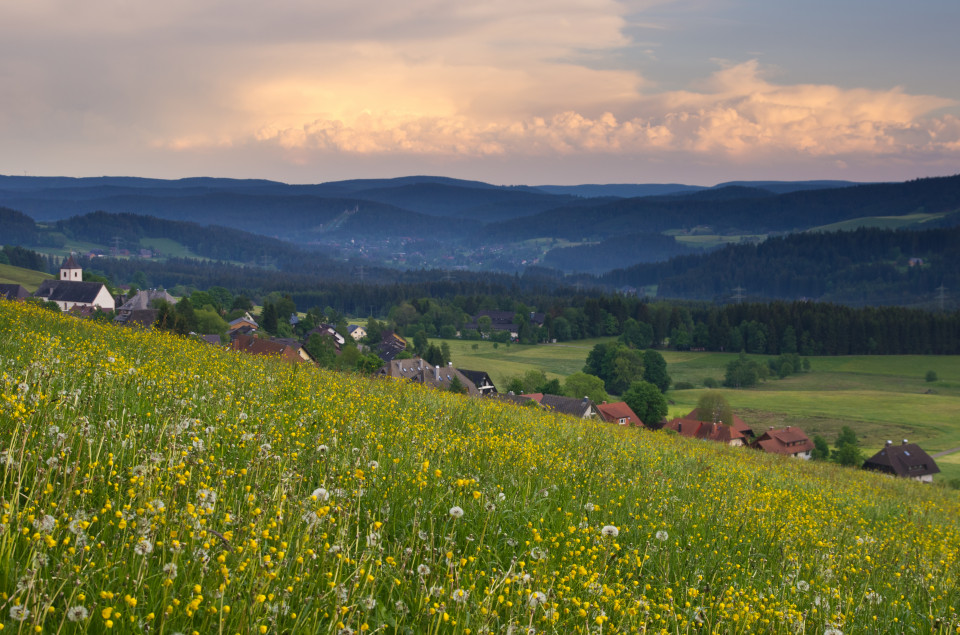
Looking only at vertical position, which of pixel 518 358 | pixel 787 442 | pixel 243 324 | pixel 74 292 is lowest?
pixel 518 358

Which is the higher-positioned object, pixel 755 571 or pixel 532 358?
pixel 755 571

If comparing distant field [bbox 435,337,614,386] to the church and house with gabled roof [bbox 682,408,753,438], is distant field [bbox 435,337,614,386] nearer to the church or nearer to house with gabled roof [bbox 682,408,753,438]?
house with gabled roof [bbox 682,408,753,438]

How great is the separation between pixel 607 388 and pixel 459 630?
10906 cm

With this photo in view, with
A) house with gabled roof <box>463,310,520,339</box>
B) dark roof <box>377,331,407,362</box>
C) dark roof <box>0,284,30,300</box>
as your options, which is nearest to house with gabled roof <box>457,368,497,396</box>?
dark roof <box>377,331,407,362</box>

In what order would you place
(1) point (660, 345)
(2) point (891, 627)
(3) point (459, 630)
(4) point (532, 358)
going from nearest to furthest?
(3) point (459, 630)
(2) point (891, 627)
(4) point (532, 358)
(1) point (660, 345)

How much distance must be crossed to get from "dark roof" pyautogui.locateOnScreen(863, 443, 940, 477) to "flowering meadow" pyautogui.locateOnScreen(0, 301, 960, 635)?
2159 inches

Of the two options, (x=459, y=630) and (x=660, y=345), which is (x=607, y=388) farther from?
(x=459, y=630)

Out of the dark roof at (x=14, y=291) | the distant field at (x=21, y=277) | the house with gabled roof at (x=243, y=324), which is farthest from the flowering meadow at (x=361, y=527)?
the distant field at (x=21, y=277)

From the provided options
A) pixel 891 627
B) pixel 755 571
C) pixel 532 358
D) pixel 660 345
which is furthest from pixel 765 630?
pixel 660 345

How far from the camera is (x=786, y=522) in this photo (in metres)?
8.47

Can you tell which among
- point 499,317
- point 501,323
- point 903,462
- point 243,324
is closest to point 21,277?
point 243,324

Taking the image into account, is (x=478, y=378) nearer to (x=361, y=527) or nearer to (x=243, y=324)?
(x=243, y=324)

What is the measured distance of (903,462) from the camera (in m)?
→ 58.0

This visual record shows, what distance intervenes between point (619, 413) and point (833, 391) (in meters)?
52.6
